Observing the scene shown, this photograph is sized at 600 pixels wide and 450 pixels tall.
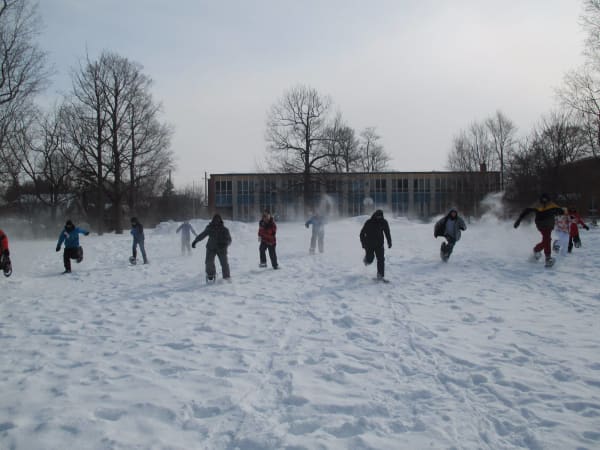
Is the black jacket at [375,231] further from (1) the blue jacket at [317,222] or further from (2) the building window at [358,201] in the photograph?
(2) the building window at [358,201]

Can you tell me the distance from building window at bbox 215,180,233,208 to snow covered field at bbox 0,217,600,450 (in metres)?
62.9

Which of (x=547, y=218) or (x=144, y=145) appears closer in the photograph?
(x=547, y=218)

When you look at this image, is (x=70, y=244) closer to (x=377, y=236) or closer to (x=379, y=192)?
(x=377, y=236)

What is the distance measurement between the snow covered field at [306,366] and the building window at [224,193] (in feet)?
206

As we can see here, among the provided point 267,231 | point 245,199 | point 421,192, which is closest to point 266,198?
point 245,199

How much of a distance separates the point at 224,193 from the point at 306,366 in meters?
69.2

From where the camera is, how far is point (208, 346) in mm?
5340

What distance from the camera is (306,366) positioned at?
4598 millimetres

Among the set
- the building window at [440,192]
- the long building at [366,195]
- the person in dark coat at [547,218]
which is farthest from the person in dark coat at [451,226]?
the building window at [440,192]

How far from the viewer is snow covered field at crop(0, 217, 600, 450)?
323 centimetres

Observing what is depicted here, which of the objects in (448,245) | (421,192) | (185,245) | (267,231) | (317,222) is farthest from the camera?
(421,192)

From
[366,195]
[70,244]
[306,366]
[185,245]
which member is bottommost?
[306,366]

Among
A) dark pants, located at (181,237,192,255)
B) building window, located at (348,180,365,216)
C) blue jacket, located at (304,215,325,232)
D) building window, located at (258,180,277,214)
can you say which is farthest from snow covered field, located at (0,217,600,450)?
building window, located at (258,180,277,214)

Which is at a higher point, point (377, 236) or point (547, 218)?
point (547, 218)
